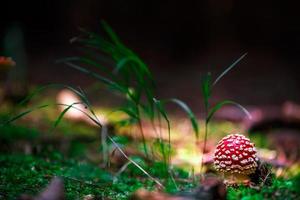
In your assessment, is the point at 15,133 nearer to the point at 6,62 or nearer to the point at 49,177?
the point at 6,62

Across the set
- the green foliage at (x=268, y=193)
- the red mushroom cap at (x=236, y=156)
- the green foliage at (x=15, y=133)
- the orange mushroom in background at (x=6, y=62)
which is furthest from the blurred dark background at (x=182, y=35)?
the green foliage at (x=268, y=193)

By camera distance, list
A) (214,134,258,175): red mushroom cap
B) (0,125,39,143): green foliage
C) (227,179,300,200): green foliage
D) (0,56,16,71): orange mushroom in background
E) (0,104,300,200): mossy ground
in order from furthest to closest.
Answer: (0,125,39,143): green foliage
(0,56,16,71): orange mushroom in background
(214,134,258,175): red mushroom cap
(0,104,300,200): mossy ground
(227,179,300,200): green foliage

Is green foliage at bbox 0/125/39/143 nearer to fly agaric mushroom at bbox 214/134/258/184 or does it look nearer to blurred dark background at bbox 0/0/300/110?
fly agaric mushroom at bbox 214/134/258/184

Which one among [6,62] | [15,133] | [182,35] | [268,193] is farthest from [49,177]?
[182,35]

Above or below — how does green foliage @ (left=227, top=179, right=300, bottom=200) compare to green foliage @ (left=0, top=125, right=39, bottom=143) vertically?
below

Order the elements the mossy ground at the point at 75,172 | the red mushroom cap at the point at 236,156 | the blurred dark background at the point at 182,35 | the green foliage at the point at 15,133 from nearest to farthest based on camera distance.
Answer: the mossy ground at the point at 75,172 < the red mushroom cap at the point at 236,156 < the green foliage at the point at 15,133 < the blurred dark background at the point at 182,35

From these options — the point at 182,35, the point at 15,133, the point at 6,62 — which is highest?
the point at 182,35

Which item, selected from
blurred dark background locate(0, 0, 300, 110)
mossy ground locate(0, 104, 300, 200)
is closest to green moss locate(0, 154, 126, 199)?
mossy ground locate(0, 104, 300, 200)

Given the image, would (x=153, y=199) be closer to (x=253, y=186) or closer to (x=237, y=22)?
(x=253, y=186)

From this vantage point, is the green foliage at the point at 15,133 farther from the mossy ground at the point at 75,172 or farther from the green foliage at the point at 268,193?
the green foliage at the point at 268,193
